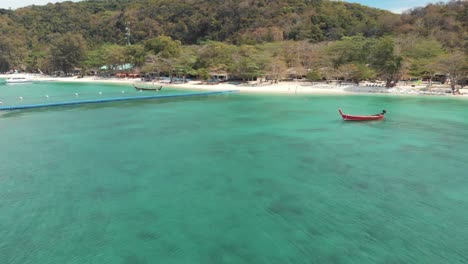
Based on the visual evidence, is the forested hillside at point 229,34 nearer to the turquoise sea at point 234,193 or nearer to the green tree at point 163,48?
the green tree at point 163,48

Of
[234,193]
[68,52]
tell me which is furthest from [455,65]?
[68,52]

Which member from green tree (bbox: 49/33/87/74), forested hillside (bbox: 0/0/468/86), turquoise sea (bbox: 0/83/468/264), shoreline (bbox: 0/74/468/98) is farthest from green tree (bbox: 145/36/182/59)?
turquoise sea (bbox: 0/83/468/264)

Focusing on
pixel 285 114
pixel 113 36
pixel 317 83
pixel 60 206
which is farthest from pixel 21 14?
pixel 60 206

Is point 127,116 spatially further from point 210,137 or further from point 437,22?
point 437,22

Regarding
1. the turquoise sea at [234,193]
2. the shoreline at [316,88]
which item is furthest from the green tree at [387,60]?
the turquoise sea at [234,193]

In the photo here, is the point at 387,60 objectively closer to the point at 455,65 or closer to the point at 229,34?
the point at 455,65
